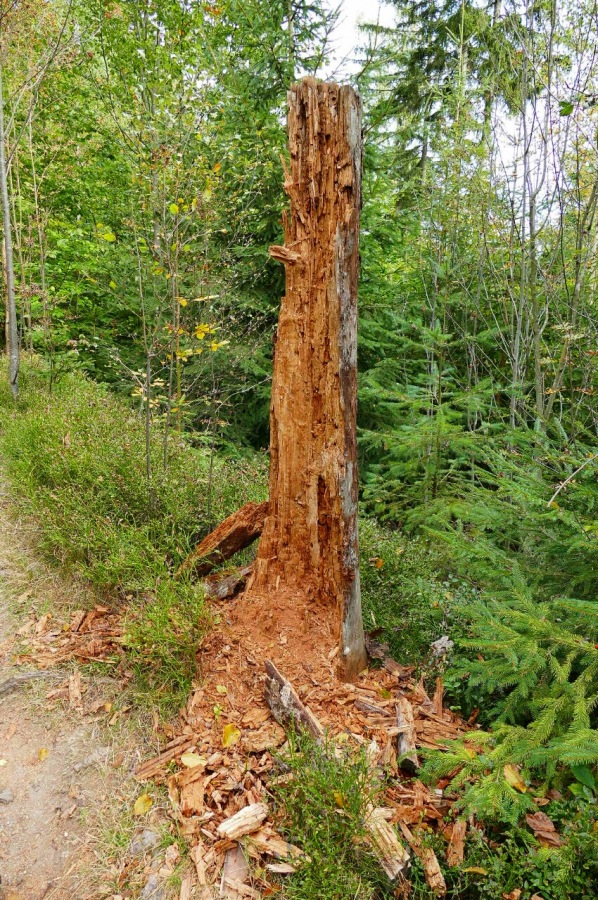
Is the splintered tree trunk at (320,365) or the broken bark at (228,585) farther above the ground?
the splintered tree trunk at (320,365)

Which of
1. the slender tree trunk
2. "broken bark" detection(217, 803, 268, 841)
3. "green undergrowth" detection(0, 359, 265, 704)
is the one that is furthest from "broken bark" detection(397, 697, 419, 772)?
the slender tree trunk

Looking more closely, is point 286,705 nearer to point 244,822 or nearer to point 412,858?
point 244,822

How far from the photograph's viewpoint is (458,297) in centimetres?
642

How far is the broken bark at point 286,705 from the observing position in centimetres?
241

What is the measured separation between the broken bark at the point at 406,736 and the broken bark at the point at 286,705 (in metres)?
0.37

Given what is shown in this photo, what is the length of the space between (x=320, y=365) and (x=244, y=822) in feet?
7.05

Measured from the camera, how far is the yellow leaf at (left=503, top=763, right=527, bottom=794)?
1992mm

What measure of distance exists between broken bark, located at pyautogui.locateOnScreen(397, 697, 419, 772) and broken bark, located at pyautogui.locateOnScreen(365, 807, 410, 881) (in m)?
0.32

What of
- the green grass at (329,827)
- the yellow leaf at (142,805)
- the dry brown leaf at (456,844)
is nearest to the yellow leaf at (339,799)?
the green grass at (329,827)

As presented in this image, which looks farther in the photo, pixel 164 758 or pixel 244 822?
pixel 164 758

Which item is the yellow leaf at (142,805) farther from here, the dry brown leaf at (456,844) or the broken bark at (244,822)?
the dry brown leaf at (456,844)

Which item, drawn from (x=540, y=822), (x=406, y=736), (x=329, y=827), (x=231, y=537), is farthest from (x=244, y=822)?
(x=231, y=537)

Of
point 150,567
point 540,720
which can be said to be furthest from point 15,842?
point 540,720

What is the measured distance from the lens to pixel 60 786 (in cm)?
249
